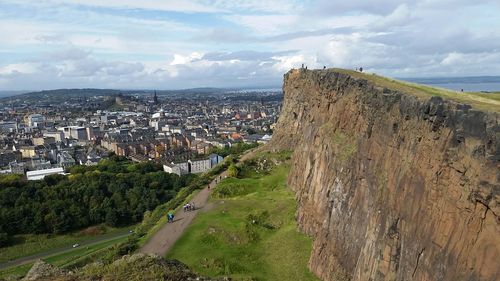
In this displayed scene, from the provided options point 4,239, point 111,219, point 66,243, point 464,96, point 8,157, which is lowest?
point 66,243

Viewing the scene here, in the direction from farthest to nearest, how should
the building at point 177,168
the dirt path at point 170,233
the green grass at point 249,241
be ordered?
the building at point 177,168, the dirt path at point 170,233, the green grass at point 249,241

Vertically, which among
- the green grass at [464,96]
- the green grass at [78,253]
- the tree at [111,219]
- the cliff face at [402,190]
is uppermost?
the green grass at [464,96]

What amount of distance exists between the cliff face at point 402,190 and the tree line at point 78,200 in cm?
4125

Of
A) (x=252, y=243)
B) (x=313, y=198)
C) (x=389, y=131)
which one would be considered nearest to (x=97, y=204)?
(x=252, y=243)

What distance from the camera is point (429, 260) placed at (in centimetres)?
1895

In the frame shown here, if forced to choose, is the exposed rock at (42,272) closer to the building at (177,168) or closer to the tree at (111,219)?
the tree at (111,219)

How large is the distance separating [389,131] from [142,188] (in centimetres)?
5929

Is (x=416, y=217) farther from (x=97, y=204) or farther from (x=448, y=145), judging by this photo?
(x=97, y=204)

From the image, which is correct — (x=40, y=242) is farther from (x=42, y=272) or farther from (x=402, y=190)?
(x=402, y=190)

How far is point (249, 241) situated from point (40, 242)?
38.6 meters

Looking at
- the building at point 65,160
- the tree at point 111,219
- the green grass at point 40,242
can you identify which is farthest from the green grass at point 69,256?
the building at point 65,160

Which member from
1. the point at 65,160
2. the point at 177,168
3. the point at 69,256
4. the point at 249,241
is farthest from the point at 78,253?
the point at 65,160

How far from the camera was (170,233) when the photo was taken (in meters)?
39.8

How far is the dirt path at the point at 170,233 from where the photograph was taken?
36.5 meters
